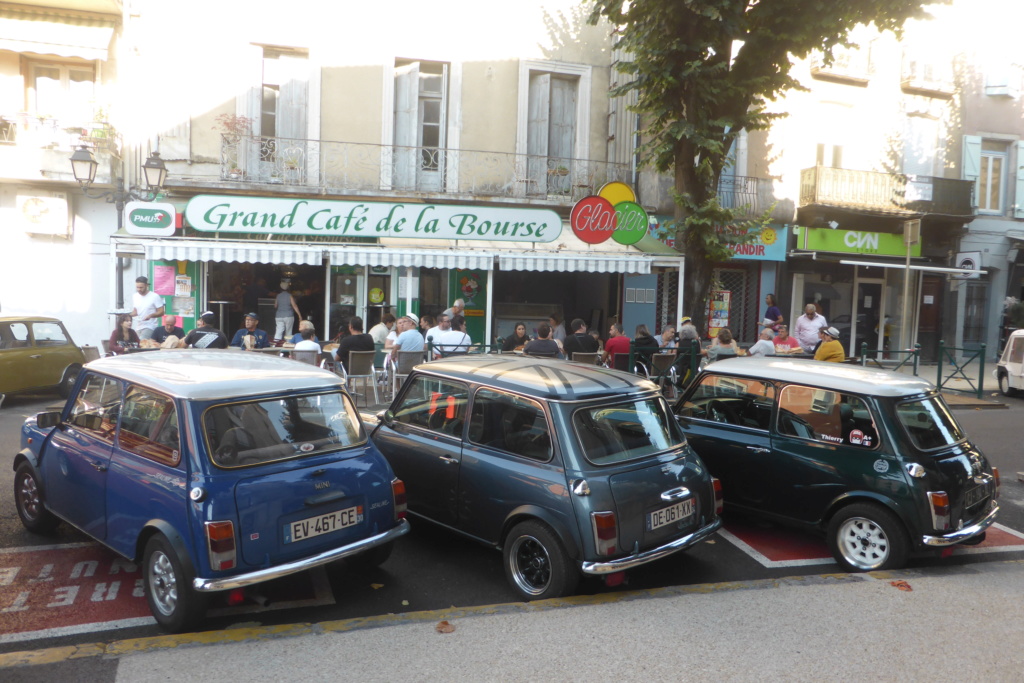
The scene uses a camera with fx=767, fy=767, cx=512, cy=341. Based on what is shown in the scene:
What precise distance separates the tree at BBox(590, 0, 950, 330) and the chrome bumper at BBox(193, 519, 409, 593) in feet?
26.7

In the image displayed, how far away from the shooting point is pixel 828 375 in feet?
20.2

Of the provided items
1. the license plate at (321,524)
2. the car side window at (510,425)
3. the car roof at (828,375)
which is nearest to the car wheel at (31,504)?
the license plate at (321,524)

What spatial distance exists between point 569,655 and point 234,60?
1469 centimetres

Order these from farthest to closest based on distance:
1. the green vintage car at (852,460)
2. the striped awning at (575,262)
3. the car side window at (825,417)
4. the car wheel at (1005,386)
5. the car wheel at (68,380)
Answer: the car wheel at (1005,386)
the striped awning at (575,262)
the car wheel at (68,380)
the car side window at (825,417)
the green vintage car at (852,460)

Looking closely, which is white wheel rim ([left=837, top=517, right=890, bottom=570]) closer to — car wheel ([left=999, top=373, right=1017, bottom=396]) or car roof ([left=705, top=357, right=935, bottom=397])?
car roof ([left=705, top=357, right=935, bottom=397])

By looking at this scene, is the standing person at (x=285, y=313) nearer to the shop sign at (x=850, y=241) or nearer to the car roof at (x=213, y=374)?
the car roof at (x=213, y=374)

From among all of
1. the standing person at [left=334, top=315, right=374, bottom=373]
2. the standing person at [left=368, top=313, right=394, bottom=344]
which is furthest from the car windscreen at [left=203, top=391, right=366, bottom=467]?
the standing person at [left=368, top=313, right=394, bottom=344]

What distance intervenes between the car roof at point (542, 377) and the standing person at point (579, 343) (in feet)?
20.3

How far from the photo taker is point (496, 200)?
16.4 m

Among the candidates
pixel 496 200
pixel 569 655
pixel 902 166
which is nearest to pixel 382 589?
pixel 569 655

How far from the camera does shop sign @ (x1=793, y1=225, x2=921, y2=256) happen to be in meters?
18.6

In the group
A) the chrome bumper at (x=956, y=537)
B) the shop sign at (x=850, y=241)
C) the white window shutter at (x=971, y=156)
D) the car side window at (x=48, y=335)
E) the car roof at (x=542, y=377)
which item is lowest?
the chrome bumper at (x=956, y=537)

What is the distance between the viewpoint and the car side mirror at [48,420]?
5621mm

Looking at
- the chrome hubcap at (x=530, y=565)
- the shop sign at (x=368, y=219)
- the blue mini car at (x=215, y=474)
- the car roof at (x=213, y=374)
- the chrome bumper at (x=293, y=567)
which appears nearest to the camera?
the chrome bumper at (x=293, y=567)
